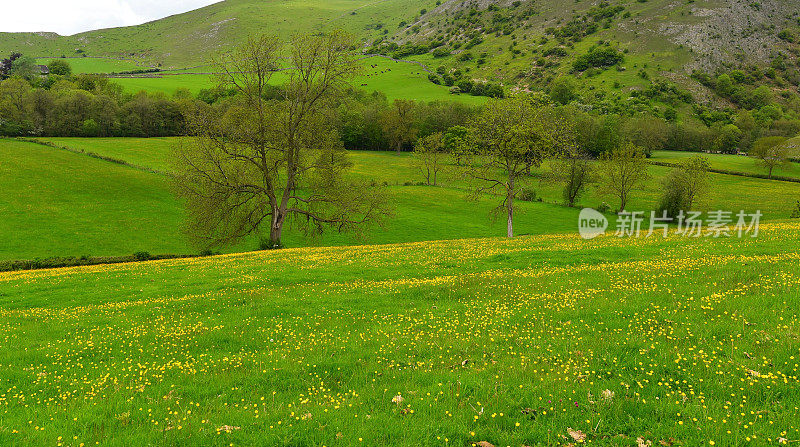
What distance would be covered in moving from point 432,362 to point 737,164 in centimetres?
14712

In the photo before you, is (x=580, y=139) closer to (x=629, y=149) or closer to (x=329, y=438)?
(x=629, y=149)

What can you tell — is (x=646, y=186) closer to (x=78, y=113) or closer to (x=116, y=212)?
(x=116, y=212)

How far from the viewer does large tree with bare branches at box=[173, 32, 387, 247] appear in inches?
1455

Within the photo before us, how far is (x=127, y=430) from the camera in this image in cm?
648

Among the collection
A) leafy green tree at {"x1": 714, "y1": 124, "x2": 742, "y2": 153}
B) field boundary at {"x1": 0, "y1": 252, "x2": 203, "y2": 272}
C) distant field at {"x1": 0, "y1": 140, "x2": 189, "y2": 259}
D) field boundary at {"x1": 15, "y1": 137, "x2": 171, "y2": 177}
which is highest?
leafy green tree at {"x1": 714, "y1": 124, "x2": 742, "y2": 153}

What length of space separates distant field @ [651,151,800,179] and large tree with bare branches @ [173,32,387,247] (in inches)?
4578

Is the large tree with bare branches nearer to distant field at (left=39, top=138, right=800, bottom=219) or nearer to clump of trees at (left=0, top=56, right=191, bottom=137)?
distant field at (left=39, top=138, right=800, bottom=219)

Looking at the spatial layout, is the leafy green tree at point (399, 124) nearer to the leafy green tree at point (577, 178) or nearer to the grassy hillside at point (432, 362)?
the leafy green tree at point (577, 178)

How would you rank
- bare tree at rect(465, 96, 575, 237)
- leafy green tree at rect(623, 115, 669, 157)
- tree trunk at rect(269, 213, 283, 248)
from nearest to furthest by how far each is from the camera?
bare tree at rect(465, 96, 575, 237) → tree trunk at rect(269, 213, 283, 248) → leafy green tree at rect(623, 115, 669, 157)

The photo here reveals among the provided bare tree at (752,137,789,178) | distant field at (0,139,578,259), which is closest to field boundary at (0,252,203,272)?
distant field at (0,139,578,259)

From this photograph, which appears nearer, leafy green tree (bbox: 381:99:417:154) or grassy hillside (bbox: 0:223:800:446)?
Answer: grassy hillside (bbox: 0:223:800:446)

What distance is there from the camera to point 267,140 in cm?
3859

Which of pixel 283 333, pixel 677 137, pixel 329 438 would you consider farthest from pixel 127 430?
pixel 677 137

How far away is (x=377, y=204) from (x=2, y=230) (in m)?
45.8
